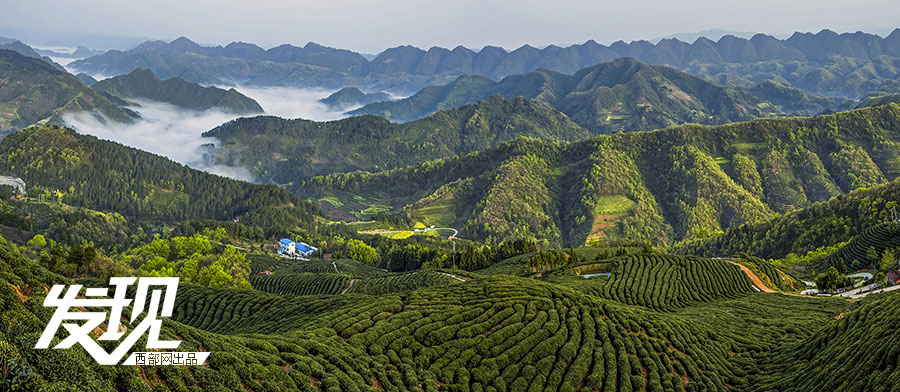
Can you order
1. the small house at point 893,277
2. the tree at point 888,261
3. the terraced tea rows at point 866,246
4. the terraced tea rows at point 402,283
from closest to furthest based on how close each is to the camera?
the small house at point 893,277
the terraced tea rows at point 402,283
the tree at point 888,261
the terraced tea rows at point 866,246

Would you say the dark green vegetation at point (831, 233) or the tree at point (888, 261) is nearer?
the tree at point (888, 261)

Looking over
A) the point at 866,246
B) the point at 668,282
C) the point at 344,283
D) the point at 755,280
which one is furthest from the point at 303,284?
the point at 866,246

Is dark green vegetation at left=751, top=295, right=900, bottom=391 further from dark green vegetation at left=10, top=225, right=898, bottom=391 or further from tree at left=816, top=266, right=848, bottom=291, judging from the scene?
tree at left=816, top=266, right=848, bottom=291

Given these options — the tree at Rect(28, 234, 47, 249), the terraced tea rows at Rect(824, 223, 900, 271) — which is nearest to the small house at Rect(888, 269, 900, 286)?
the terraced tea rows at Rect(824, 223, 900, 271)

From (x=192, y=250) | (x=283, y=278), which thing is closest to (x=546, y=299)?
(x=283, y=278)

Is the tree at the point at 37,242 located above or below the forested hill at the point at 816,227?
below

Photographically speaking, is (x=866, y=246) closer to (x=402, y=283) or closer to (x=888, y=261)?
(x=888, y=261)

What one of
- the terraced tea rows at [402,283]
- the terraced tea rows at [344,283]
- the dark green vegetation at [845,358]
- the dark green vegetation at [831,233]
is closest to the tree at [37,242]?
the terraced tea rows at [344,283]

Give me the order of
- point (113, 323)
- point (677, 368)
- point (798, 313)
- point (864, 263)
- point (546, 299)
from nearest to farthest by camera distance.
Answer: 1. point (113, 323)
2. point (677, 368)
3. point (546, 299)
4. point (798, 313)
5. point (864, 263)

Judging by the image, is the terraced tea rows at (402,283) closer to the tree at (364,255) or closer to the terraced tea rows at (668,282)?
the terraced tea rows at (668,282)

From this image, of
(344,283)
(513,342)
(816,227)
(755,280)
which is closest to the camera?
(513,342)

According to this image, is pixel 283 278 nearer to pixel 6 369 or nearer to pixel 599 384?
pixel 599 384
